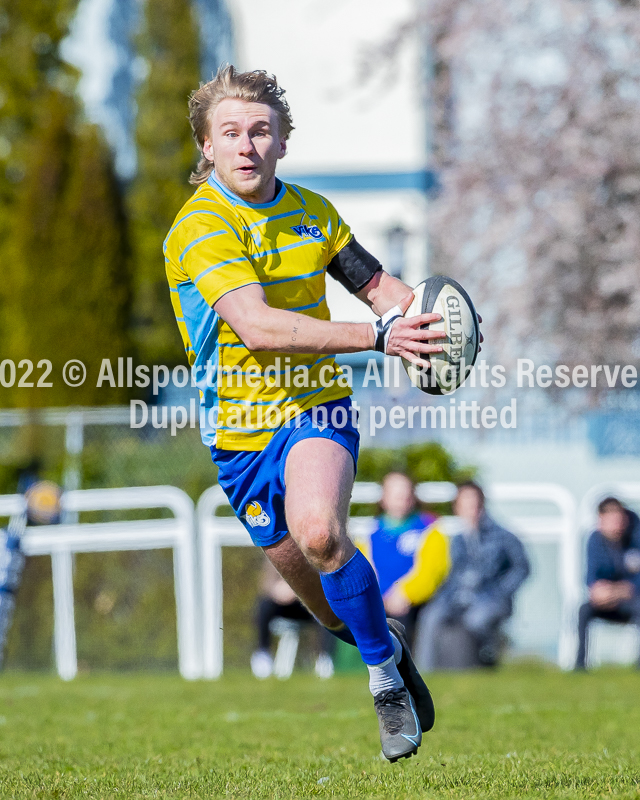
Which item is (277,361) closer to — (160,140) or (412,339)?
(412,339)

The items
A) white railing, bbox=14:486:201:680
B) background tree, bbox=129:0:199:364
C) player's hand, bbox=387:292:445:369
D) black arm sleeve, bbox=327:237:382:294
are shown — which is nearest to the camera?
player's hand, bbox=387:292:445:369

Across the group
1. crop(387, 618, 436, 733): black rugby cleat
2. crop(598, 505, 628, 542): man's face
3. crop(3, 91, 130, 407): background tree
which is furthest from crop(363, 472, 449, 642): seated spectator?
crop(3, 91, 130, 407): background tree

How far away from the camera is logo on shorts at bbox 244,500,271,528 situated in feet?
13.6

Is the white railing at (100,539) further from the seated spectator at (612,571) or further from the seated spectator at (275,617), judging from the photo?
the seated spectator at (612,571)

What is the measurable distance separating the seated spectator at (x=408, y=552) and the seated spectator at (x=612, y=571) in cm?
133

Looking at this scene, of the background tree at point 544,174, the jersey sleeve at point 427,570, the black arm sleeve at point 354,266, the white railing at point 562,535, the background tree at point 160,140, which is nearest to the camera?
the black arm sleeve at point 354,266

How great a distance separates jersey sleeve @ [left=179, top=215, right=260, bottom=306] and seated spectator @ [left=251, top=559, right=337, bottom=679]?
20.0ft

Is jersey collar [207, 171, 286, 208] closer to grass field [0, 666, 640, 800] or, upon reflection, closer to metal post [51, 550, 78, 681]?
grass field [0, 666, 640, 800]

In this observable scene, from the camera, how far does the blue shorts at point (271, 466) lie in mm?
4055

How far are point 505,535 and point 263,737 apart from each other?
4358mm

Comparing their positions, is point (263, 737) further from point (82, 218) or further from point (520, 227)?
point (82, 218)

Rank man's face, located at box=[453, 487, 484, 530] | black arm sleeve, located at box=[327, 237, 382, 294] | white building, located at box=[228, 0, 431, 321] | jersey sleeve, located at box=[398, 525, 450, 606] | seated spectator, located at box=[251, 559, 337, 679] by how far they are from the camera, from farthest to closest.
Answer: white building, located at box=[228, 0, 431, 321] → seated spectator, located at box=[251, 559, 337, 679] → man's face, located at box=[453, 487, 484, 530] → jersey sleeve, located at box=[398, 525, 450, 606] → black arm sleeve, located at box=[327, 237, 382, 294]

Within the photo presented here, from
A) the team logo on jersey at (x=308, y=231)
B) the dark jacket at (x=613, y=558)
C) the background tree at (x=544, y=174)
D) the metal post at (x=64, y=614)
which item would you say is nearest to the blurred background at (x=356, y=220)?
the background tree at (x=544, y=174)

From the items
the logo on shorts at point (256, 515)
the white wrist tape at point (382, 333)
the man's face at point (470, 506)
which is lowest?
the logo on shorts at point (256, 515)
